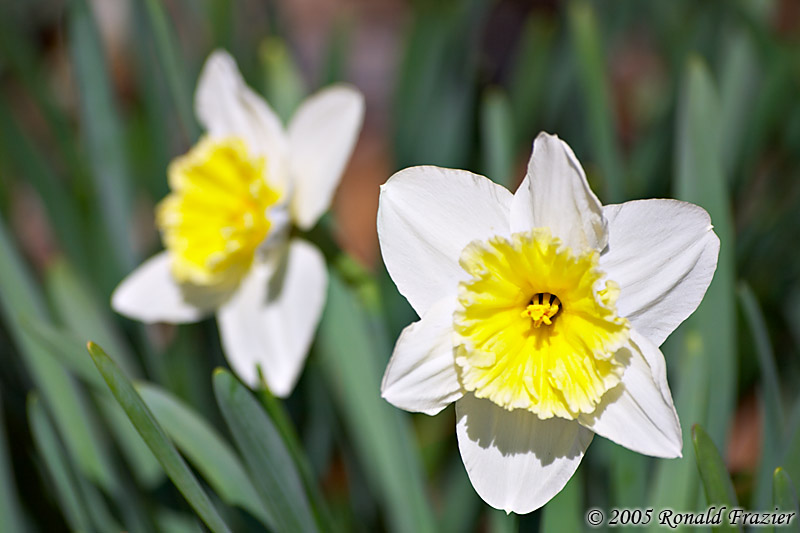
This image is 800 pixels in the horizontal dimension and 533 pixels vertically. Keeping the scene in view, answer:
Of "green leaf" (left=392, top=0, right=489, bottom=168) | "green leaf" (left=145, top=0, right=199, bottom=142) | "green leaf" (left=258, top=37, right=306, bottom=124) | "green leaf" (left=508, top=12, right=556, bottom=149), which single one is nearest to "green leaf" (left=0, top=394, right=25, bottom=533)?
"green leaf" (left=145, top=0, right=199, bottom=142)

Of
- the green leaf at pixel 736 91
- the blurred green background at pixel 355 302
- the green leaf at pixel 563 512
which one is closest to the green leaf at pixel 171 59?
the blurred green background at pixel 355 302

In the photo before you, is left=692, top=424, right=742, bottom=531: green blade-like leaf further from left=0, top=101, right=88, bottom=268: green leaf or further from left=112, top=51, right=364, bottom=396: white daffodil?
left=0, top=101, right=88, bottom=268: green leaf

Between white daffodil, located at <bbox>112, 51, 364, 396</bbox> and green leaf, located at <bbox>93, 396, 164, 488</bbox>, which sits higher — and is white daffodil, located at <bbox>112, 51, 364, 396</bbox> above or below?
above

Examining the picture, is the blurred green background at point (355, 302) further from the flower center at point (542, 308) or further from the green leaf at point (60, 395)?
the flower center at point (542, 308)

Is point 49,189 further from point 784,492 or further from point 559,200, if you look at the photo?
point 784,492

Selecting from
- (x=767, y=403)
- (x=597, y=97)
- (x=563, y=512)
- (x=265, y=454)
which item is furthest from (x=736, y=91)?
(x=265, y=454)

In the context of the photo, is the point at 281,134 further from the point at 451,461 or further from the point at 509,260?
the point at 451,461
